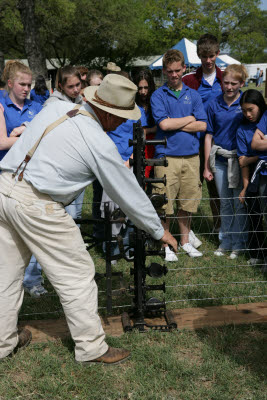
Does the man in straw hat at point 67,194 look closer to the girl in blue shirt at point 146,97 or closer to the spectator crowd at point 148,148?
the spectator crowd at point 148,148

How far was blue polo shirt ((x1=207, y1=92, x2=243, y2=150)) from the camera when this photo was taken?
210 inches

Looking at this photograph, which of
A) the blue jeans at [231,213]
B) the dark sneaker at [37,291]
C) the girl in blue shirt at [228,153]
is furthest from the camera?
the blue jeans at [231,213]

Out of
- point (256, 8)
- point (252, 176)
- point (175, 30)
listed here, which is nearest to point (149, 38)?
point (175, 30)

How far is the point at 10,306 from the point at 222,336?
5.51 feet

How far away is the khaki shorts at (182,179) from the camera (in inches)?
213

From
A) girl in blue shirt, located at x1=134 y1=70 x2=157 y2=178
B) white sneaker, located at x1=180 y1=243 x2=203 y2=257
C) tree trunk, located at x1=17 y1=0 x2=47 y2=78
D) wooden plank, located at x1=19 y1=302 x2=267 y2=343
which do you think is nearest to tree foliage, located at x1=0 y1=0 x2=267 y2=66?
tree trunk, located at x1=17 y1=0 x2=47 y2=78

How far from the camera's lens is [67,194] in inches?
120

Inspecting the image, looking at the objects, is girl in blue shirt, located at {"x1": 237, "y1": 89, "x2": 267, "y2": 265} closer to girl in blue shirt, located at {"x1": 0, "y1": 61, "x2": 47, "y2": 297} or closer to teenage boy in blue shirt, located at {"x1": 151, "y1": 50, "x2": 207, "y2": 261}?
teenage boy in blue shirt, located at {"x1": 151, "y1": 50, "x2": 207, "y2": 261}

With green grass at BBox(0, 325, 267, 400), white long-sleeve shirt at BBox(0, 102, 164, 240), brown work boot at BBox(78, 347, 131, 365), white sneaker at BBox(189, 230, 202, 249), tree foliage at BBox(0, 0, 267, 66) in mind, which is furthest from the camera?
tree foliage at BBox(0, 0, 267, 66)

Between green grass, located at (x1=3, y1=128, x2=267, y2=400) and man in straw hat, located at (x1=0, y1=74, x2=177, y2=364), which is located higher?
man in straw hat, located at (x1=0, y1=74, x2=177, y2=364)

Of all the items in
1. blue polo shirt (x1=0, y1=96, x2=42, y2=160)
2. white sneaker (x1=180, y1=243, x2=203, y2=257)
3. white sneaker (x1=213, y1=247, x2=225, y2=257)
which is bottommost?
white sneaker (x1=213, y1=247, x2=225, y2=257)

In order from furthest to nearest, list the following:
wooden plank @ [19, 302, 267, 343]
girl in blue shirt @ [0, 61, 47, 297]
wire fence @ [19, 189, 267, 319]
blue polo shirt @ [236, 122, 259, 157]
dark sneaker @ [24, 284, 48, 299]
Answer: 1. blue polo shirt @ [236, 122, 259, 157]
2. dark sneaker @ [24, 284, 48, 299]
3. girl in blue shirt @ [0, 61, 47, 297]
4. wire fence @ [19, 189, 267, 319]
5. wooden plank @ [19, 302, 267, 343]

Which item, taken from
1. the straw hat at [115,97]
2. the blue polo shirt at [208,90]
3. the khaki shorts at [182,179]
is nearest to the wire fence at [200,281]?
the khaki shorts at [182,179]

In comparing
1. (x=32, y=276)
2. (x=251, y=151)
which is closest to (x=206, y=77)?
(x=251, y=151)
